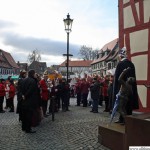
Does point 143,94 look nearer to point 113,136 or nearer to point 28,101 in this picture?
point 28,101

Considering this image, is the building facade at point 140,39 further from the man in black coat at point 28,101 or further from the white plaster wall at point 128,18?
the man in black coat at point 28,101

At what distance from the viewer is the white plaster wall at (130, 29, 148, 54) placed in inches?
512

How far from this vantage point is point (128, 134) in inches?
272

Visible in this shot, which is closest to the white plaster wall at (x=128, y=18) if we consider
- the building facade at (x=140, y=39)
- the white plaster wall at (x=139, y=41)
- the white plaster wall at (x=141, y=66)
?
the building facade at (x=140, y=39)

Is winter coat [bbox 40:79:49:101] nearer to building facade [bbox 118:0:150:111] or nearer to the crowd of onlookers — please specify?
the crowd of onlookers

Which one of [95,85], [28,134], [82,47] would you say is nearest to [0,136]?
[28,134]

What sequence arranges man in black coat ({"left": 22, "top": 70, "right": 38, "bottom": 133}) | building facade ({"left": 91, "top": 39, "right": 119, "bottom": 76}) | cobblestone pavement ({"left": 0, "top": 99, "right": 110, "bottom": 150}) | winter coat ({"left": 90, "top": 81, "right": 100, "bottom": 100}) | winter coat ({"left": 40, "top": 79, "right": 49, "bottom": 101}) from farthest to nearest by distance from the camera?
1. building facade ({"left": 91, "top": 39, "right": 119, "bottom": 76})
2. winter coat ({"left": 90, "top": 81, "right": 100, "bottom": 100})
3. winter coat ({"left": 40, "top": 79, "right": 49, "bottom": 101})
4. man in black coat ({"left": 22, "top": 70, "right": 38, "bottom": 133})
5. cobblestone pavement ({"left": 0, "top": 99, "right": 110, "bottom": 150})

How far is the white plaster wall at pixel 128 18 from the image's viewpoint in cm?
1388

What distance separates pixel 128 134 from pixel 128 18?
801 centimetres

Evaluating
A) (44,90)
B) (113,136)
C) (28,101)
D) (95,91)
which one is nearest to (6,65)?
(95,91)

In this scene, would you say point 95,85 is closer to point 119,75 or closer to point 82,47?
point 119,75

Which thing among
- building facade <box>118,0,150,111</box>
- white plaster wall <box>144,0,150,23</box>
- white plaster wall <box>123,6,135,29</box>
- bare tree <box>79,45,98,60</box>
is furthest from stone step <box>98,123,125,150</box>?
bare tree <box>79,45,98,60</box>

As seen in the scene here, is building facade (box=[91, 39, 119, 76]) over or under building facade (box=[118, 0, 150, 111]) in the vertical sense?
over

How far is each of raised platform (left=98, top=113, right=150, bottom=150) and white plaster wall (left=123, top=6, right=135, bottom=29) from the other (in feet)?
21.7
